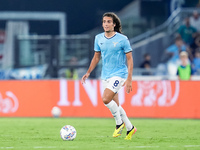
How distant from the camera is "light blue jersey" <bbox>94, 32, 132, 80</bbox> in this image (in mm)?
10352

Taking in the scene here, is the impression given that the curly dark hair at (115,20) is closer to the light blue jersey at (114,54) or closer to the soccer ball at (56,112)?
the light blue jersey at (114,54)

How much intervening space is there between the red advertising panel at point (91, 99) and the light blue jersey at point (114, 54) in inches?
293

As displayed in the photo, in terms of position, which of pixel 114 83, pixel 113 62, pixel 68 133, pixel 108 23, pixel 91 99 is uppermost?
pixel 108 23

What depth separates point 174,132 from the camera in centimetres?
1216

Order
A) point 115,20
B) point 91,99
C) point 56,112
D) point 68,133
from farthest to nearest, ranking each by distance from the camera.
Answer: point 91,99
point 56,112
point 115,20
point 68,133

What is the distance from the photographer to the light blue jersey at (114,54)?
10352 millimetres

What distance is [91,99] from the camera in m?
18.0

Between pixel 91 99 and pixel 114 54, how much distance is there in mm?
7717

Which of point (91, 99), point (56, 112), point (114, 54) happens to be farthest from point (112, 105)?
point (91, 99)

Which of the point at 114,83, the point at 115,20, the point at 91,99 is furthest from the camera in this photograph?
the point at 91,99

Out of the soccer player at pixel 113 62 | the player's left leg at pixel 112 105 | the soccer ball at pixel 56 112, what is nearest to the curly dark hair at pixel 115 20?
the soccer player at pixel 113 62

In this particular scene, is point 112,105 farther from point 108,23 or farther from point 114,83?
point 108,23

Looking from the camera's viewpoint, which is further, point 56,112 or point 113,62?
point 56,112

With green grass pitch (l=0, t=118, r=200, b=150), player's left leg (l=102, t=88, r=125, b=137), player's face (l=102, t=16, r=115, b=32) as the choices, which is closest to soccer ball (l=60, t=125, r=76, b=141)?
green grass pitch (l=0, t=118, r=200, b=150)
